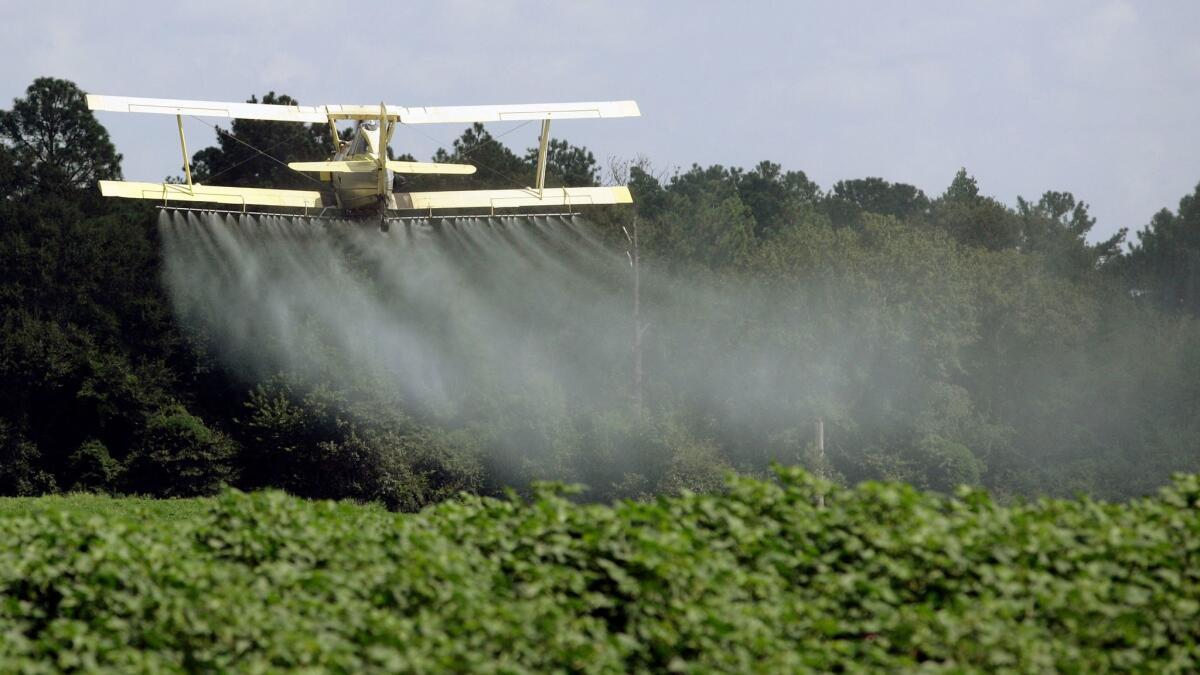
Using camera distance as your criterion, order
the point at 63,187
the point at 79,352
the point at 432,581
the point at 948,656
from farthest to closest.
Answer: the point at 63,187 < the point at 79,352 < the point at 432,581 < the point at 948,656

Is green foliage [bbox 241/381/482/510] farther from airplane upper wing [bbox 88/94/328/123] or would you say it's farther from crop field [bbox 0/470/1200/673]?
crop field [bbox 0/470/1200/673]

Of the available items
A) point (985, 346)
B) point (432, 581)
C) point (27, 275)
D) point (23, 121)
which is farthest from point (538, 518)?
point (23, 121)

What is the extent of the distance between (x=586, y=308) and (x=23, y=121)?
23.1 metres

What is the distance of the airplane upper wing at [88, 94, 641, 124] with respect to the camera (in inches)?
1186

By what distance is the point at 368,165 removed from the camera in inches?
1195

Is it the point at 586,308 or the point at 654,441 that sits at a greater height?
the point at 586,308

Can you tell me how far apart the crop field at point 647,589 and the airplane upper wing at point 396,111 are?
2294 cm

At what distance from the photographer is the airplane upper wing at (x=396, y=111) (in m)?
30.1

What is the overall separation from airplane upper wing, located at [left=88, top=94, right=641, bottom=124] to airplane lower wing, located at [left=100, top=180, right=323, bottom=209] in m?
1.48

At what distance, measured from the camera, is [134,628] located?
22.6 feet

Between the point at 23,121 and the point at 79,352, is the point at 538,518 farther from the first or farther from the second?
the point at 23,121

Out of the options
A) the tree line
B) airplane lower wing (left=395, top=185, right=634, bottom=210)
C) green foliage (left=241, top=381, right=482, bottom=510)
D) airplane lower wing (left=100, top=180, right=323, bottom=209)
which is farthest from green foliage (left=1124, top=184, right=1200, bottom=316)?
airplane lower wing (left=100, top=180, right=323, bottom=209)

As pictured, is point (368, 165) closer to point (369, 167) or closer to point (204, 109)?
point (369, 167)

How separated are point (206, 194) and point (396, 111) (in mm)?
4197
